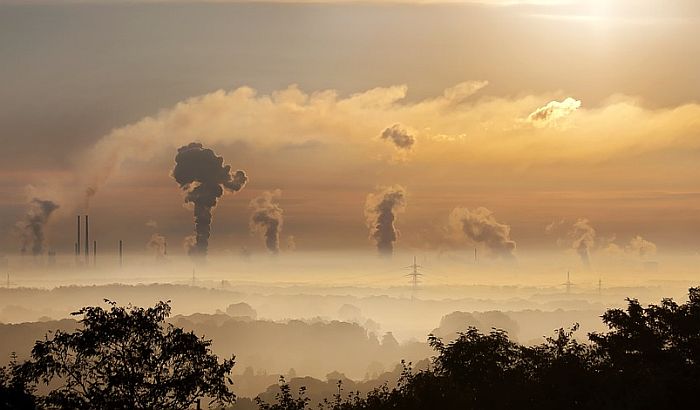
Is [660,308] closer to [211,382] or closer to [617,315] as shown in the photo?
[617,315]

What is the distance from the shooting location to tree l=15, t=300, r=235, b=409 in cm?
5244

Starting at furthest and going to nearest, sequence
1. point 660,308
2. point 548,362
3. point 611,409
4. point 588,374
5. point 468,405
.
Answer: point 660,308 < point 548,362 < point 588,374 < point 468,405 < point 611,409

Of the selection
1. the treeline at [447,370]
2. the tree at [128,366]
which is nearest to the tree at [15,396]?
the treeline at [447,370]

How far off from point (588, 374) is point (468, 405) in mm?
10794

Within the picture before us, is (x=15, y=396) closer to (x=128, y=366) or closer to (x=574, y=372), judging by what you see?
(x=128, y=366)

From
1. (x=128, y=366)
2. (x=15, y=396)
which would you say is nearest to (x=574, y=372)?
(x=128, y=366)

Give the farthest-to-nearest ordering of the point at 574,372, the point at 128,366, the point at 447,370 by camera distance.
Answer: the point at 447,370
the point at 574,372
the point at 128,366

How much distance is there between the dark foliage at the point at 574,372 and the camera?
61719 millimetres

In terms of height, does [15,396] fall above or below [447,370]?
above

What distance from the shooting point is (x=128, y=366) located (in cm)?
5341

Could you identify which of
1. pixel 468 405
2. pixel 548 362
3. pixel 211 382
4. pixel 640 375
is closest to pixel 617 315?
pixel 548 362

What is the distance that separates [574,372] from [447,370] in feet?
42.5

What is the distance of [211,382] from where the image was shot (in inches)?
2143

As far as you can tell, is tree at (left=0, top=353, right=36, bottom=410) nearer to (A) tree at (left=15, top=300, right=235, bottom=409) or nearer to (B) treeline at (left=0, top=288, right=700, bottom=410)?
(B) treeline at (left=0, top=288, right=700, bottom=410)
